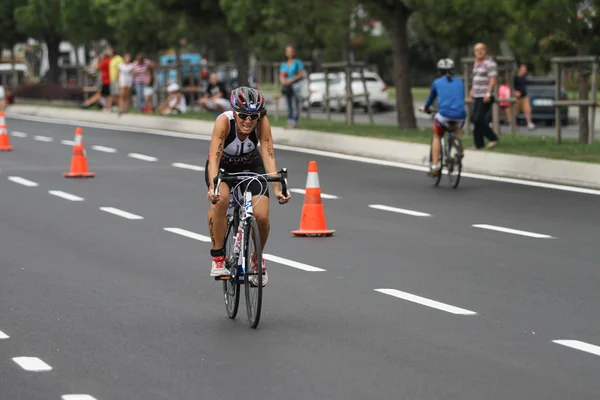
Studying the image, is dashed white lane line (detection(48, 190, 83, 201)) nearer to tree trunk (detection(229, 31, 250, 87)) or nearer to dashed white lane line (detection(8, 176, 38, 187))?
dashed white lane line (detection(8, 176, 38, 187))

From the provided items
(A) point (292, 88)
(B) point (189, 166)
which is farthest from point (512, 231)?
(A) point (292, 88)

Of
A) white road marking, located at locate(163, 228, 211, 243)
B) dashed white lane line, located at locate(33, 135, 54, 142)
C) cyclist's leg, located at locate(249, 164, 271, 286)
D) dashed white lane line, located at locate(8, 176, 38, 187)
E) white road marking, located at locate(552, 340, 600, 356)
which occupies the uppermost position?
cyclist's leg, located at locate(249, 164, 271, 286)

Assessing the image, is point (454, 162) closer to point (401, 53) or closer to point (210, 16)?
point (401, 53)

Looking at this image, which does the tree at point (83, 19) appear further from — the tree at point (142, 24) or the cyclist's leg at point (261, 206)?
the cyclist's leg at point (261, 206)

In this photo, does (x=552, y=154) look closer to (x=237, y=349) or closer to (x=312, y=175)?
(x=312, y=175)

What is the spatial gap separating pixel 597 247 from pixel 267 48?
1636 inches

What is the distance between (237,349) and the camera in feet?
29.8

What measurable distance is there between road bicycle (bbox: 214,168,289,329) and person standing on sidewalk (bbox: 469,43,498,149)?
14.6 metres

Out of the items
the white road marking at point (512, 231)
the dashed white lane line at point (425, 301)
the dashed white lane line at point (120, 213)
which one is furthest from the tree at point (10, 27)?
the dashed white lane line at point (425, 301)

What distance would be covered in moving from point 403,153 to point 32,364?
18.0 meters

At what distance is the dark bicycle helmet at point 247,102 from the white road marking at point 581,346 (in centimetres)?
245

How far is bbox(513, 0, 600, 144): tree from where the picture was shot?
1045 inches

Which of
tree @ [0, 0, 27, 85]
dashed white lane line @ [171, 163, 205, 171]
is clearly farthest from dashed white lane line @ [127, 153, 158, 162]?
tree @ [0, 0, 27, 85]

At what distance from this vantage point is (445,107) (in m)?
20.9
